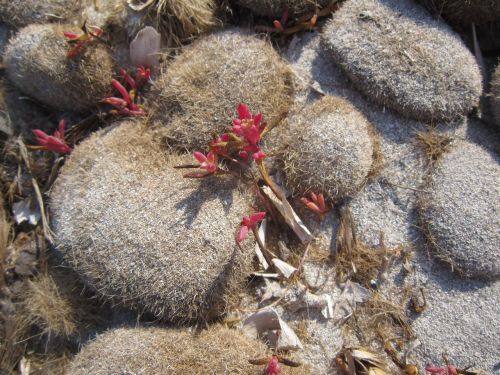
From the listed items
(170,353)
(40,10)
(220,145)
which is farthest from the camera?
(40,10)

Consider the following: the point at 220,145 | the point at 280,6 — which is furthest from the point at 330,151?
the point at 280,6

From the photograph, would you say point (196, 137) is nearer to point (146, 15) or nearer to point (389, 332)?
point (146, 15)

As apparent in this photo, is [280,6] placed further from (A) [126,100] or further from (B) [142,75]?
(A) [126,100]

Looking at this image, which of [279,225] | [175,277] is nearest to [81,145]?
[175,277]

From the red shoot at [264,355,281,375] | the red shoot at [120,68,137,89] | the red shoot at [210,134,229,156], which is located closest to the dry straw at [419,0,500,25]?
the red shoot at [210,134,229,156]

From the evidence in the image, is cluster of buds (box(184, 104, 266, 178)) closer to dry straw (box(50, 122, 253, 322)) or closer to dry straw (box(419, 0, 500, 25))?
dry straw (box(50, 122, 253, 322))

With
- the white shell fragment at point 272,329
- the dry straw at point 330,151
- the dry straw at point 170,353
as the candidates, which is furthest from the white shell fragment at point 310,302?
the dry straw at point 330,151
